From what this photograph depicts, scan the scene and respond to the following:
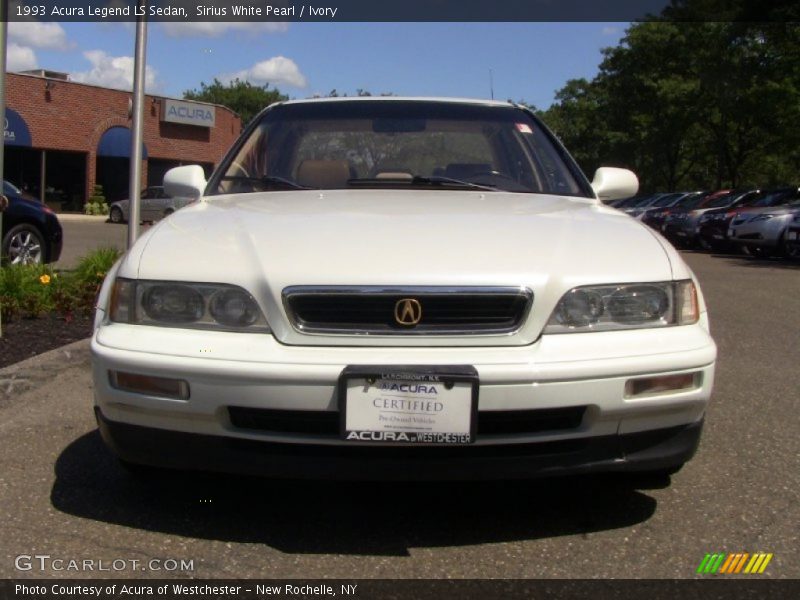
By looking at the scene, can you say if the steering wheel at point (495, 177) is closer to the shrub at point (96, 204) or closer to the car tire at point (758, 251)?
the car tire at point (758, 251)

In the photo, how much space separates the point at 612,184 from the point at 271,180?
1.61 metres

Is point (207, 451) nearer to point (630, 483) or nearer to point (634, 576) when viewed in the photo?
point (634, 576)

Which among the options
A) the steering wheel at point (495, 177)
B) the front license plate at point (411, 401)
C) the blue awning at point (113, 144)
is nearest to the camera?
the front license plate at point (411, 401)

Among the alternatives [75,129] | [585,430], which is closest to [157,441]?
[585,430]

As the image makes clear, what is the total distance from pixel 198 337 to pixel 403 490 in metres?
1.06

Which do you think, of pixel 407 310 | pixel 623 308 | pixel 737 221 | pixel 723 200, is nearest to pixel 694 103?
pixel 723 200

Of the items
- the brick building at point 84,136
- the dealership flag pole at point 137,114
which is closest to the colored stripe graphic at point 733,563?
the dealership flag pole at point 137,114

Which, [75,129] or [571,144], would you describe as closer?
[75,129]

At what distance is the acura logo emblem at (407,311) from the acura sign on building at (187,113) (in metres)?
36.2

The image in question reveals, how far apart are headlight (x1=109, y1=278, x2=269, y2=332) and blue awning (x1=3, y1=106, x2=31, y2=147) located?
1195 inches

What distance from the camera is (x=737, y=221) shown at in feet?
62.6

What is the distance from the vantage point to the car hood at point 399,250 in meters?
2.79

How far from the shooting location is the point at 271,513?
320 cm

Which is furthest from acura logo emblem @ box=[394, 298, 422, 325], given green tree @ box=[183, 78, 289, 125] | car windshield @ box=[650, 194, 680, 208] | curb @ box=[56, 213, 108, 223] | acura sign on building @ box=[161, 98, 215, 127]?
green tree @ box=[183, 78, 289, 125]
